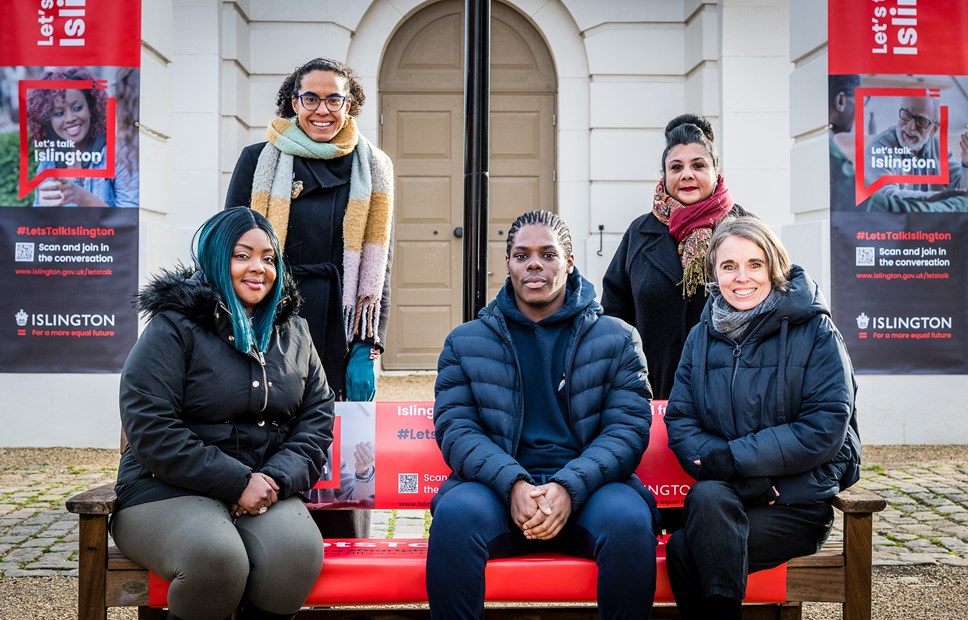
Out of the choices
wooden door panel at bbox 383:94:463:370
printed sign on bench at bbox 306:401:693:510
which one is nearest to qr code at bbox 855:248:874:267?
wooden door panel at bbox 383:94:463:370

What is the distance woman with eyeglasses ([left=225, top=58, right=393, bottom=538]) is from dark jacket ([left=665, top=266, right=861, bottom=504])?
4.26 ft

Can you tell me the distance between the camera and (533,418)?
3270 millimetres

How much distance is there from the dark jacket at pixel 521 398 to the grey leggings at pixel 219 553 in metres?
0.52

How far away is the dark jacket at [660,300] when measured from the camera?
3926mm

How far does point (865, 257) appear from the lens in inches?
297

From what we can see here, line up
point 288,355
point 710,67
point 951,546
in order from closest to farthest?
point 288,355 < point 951,546 < point 710,67

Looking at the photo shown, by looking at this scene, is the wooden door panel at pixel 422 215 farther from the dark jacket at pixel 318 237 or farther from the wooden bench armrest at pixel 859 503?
Result: the wooden bench armrest at pixel 859 503

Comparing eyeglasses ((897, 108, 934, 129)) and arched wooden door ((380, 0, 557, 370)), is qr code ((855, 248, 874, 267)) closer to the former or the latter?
eyeglasses ((897, 108, 934, 129))

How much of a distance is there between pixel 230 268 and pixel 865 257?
575 centimetres

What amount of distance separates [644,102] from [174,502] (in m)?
8.24

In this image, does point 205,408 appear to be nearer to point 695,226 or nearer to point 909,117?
point 695,226

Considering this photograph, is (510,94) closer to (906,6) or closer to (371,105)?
(371,105)

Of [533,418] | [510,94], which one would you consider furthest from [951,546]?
[510,94]

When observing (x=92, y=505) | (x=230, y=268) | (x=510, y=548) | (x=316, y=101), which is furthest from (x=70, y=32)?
(x=510, y=548)
